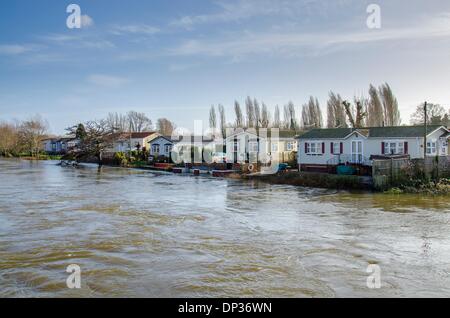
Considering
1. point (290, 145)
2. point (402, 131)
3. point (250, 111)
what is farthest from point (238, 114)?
point (402, 131)

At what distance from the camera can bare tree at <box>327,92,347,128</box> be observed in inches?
2346

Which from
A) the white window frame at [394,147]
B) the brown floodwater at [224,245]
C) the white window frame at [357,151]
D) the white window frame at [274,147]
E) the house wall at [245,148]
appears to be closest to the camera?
the brown floodwater at [224,245]

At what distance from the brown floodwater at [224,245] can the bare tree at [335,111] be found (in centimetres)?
4012

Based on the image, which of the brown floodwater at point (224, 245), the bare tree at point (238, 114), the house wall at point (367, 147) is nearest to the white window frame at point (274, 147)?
the house wall at point (367, 147)

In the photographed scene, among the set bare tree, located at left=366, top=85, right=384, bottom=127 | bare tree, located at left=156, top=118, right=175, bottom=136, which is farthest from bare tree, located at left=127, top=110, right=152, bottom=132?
bare tree, located at left=366, top=85, right=384, bottom=127

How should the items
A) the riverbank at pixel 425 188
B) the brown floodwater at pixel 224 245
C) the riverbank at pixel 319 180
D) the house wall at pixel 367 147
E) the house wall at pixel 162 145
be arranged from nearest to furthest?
the brown floodwater at pixel 224 245, the riverbank at pixel 425 188, the riverbank at pixel 319 180, the house wall at pixel 367 147, the house wall at pixel 162 145

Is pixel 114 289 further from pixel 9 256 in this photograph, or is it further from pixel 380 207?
pixel 380 207

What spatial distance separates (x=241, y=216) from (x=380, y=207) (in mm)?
6483

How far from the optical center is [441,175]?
A: 23703 millimetres

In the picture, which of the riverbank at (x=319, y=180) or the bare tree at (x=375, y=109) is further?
the bare tree at (x=375, y=109)

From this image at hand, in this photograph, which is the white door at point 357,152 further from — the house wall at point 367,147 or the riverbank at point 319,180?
the riverbank at point 319,180

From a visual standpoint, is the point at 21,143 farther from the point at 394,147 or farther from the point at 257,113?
the point at 394,147

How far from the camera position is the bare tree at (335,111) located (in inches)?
2346

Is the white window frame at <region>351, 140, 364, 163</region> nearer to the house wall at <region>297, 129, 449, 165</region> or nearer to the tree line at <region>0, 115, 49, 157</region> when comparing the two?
the house wall at <region>297, 129, 449, 165</region>
